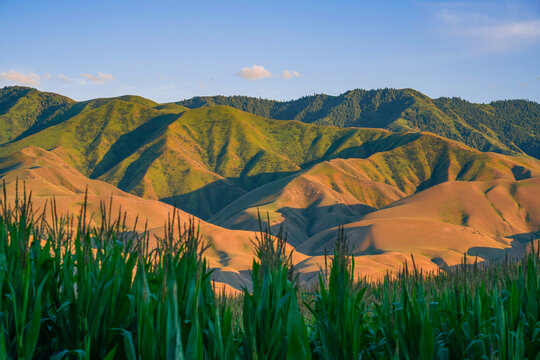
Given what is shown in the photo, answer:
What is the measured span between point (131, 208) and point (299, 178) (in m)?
39.0

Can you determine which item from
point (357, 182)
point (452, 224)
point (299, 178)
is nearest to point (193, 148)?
point (299, 178)

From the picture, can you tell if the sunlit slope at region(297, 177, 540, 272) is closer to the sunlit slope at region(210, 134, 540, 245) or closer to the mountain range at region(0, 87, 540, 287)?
the mountain range at region(0, 87, 540, 287)

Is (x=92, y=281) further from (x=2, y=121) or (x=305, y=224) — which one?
(x=2, y=121)

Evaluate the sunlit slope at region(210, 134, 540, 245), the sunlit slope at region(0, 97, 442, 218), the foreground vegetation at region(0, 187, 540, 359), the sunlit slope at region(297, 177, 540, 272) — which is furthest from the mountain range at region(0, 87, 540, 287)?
the foreground vegetation at region(0, 187, 540, 359)

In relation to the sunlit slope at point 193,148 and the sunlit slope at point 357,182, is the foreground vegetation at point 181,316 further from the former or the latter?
the sunlit slope at point 193,148

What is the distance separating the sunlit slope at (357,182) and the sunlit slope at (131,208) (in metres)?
15.6

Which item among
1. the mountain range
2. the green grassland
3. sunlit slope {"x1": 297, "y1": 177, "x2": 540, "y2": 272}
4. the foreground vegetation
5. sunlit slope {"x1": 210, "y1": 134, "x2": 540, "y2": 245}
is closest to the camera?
the foreground vegetation

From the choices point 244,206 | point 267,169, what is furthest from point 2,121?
point 244,206

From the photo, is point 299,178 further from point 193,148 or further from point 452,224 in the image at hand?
point 193,148

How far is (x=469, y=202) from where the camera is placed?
67000mm

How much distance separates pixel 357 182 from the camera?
320 ft

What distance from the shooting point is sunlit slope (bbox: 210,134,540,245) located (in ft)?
260

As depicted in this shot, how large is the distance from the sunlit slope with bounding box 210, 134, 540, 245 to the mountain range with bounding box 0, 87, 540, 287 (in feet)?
1.02

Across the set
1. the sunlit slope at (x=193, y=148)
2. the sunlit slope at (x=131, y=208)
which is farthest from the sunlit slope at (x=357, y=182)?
the sunlit slope at (x=131, y=208)
